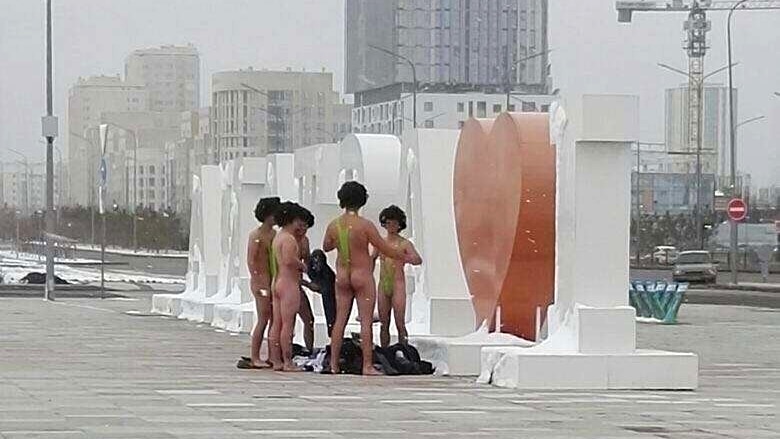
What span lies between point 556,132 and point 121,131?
107428mm

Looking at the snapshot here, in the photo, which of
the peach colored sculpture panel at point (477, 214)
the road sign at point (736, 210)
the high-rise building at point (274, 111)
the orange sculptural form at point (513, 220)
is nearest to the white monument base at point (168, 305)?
the peach colored sculpture panel at point (477, 214)

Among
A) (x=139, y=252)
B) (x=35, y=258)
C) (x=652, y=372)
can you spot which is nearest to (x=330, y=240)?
(x=652, y=372)

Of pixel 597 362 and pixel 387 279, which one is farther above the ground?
pixel 387 279

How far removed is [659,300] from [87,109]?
360ft

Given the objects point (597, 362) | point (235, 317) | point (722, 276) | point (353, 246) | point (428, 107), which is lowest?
point (722, 276)

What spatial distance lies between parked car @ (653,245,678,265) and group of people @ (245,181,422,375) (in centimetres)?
7443

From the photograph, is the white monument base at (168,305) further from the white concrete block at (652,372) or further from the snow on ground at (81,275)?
the white concrete block at (652,372)

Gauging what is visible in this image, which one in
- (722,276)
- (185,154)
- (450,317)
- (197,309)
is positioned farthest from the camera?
(185,154)

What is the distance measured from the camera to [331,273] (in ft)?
66.6

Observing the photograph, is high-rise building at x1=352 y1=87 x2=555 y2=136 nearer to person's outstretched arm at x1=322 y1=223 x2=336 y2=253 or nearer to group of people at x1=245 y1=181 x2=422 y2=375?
group of people at x1=245 y1=181 x2=422 y2=375

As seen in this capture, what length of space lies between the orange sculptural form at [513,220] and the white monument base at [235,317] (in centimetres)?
1015

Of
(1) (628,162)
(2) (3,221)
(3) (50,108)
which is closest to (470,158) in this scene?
(1) (628,162)

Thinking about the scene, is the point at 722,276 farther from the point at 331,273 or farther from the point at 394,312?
the point at 331,273

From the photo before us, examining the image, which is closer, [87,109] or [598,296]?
[598,296]
